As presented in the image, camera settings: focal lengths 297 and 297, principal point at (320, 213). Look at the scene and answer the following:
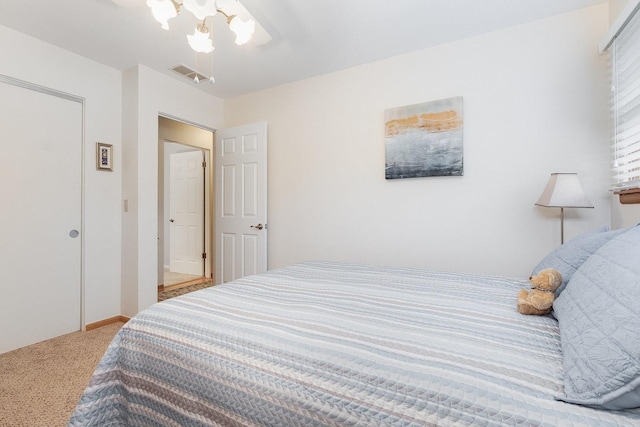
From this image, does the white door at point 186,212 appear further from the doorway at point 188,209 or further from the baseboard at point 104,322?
the baseboard at point 104,322

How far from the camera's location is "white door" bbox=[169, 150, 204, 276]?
16.0ft

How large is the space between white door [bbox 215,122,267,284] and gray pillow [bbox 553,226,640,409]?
9.47ft

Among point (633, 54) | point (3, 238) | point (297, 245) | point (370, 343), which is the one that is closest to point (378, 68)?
point (633, 54)

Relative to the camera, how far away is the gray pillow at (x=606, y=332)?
59cm

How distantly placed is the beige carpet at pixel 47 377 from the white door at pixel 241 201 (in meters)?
1.36

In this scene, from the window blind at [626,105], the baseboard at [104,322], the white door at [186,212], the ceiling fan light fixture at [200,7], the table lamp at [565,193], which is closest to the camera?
the ceiling fan light fixture at [200,7]

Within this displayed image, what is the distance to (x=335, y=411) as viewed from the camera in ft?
2.46

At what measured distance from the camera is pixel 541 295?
3.66 ft

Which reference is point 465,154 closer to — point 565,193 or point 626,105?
point 565,193

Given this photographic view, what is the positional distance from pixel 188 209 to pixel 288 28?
3550 mm

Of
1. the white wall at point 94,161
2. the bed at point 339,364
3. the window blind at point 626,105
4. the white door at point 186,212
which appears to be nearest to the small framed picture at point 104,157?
the white wall at point 94,161

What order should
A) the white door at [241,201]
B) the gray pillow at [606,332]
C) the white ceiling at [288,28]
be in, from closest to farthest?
the gray pillow at [606,332], the white ceiling at [288,28], the white door at [241,201]

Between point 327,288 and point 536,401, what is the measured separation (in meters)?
1.00

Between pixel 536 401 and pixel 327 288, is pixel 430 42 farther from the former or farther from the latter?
pixel 536 401
